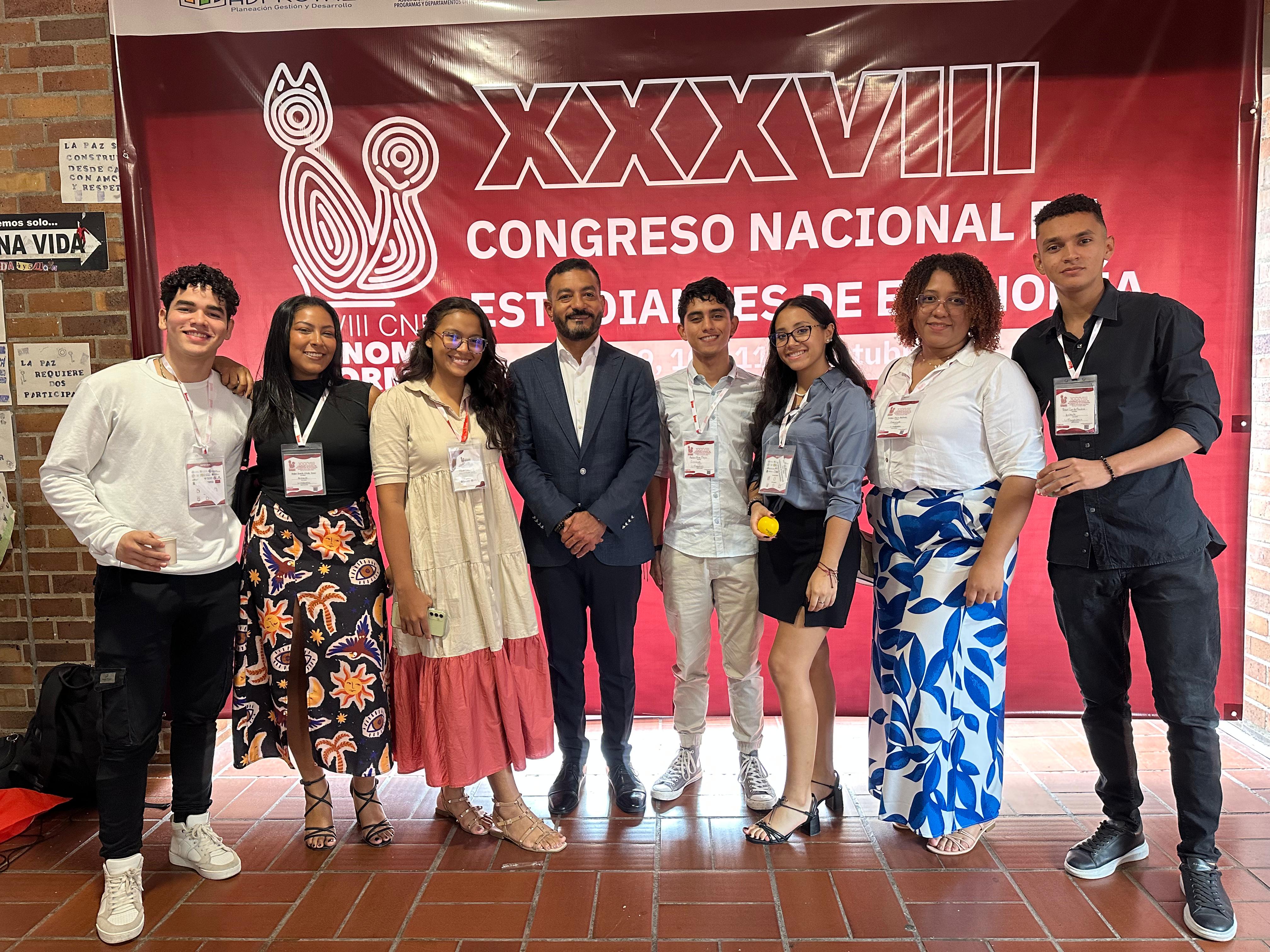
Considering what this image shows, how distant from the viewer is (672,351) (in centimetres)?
358

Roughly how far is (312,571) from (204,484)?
15.2 inches

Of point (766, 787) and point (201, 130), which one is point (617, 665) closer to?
point (766, 787)

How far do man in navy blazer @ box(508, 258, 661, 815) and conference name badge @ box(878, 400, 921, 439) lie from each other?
0.75 m

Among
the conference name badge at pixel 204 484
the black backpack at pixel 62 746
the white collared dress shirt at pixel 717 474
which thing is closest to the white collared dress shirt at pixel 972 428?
the white collared dress shirt at pixel 717 474

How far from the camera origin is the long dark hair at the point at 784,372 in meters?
2.54

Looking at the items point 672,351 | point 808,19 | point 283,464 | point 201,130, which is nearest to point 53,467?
point 283,464

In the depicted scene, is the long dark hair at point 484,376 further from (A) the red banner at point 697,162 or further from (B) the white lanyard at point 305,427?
(A) the red banner at point 697,162

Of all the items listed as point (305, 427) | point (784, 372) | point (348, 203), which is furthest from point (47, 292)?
point (784, 372)

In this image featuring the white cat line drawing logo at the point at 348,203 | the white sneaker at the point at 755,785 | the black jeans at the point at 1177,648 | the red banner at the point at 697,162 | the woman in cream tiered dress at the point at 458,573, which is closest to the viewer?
the black jeans at the point at 1177,648

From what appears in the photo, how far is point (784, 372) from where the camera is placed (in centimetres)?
268

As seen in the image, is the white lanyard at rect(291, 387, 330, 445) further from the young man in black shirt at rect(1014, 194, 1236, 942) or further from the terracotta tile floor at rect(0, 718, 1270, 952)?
the young man in black shirt at rect(1014, 194, 1236, 942)

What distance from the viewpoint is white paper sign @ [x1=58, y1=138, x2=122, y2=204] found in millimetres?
3221

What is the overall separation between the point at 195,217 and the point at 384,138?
89 cm

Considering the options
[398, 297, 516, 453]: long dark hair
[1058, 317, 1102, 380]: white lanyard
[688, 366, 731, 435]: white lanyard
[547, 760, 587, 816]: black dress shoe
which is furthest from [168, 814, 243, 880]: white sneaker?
[1058, 317, 1102, 380]: white lanyard
